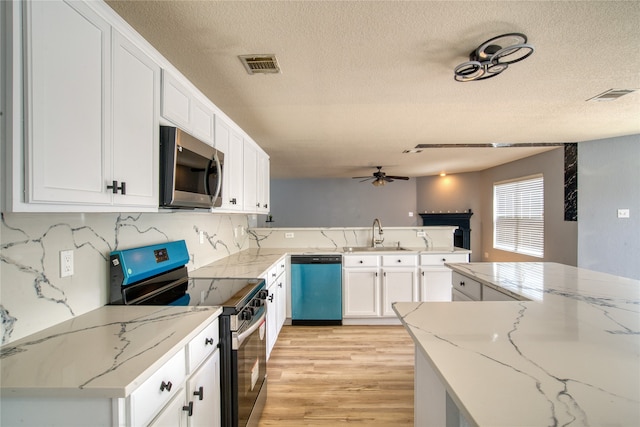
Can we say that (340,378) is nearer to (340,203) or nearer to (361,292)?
(361,292)

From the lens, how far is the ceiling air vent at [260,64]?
169 cm

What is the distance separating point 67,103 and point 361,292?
3.27 meters

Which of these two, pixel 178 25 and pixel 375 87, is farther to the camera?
pixel 375 87

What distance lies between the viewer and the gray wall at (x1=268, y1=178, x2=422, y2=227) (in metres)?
7.96

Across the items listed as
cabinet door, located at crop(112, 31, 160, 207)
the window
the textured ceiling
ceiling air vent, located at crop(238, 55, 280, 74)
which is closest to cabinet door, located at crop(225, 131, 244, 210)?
the textured ceiling

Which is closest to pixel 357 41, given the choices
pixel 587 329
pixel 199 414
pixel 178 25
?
pixel 178 25

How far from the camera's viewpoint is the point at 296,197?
816 centimetres

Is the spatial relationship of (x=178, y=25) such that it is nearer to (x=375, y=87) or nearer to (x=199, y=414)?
(x=375, y=87)

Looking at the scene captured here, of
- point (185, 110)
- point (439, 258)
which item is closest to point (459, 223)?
point (439, 258)

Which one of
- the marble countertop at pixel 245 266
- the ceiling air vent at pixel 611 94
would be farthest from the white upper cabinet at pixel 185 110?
the ceiling air vent at pixel 611 94

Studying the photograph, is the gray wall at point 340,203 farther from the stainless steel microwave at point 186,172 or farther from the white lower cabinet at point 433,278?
the stainless steel microwave at point 186,172

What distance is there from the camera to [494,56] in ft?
4.99

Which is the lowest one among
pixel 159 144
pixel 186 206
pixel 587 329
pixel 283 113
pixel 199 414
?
pixel 199 414

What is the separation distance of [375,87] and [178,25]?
1298 millimetres
